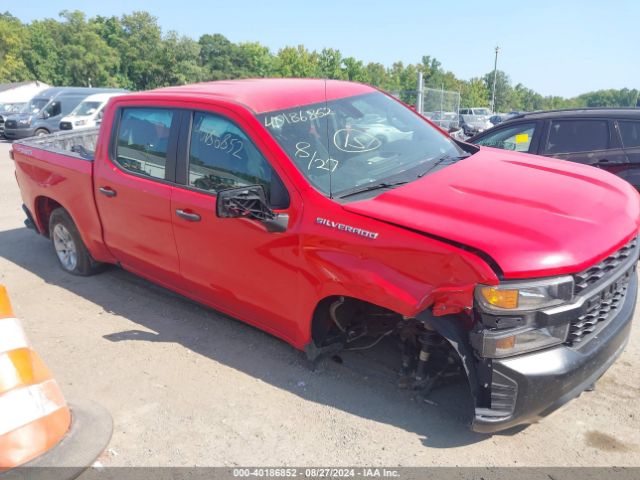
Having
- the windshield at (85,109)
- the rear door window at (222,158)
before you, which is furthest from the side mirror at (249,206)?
the windshield at (85,109)

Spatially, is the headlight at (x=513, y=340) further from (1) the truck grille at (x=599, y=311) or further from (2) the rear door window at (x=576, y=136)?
(2) the rear door window at (x=576, y=136)

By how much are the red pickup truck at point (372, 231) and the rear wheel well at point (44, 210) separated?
979 mm

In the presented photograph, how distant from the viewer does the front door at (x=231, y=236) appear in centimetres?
351

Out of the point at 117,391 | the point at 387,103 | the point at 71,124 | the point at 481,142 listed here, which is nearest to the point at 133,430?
the point at 117,391

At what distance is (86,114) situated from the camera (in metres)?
20.3

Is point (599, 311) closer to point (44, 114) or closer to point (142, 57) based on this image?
point (44, 114)

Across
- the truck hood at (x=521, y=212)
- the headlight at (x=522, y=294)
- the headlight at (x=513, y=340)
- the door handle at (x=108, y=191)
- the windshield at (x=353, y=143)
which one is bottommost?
the headlight at (x=513, y=340)

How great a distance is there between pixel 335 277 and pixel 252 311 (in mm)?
915

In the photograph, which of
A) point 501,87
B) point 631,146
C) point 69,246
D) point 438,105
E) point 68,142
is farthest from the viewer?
point 501,87

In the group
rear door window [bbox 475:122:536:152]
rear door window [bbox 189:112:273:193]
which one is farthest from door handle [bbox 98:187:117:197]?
rear door window [bbox 475:122:536:152]

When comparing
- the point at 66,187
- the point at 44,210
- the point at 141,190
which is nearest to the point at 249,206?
the point at 141,190

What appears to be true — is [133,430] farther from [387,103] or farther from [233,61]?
[233,61]

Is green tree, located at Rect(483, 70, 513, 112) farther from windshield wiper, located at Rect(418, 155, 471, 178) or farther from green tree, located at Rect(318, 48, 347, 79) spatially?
windshield wiper, located at Rect(418, 155, 471, 178)

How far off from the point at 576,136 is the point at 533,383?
446cm
